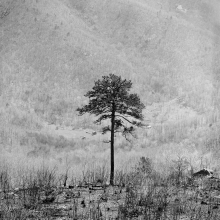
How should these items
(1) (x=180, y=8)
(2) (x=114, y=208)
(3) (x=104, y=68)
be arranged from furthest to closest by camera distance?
(1) (x=180, y=8)
(3) (x=104, y=68)
(2) (x=114, y=208)

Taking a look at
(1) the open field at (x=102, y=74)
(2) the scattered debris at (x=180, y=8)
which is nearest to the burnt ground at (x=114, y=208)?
(1) the open field at (x=102, y=74)

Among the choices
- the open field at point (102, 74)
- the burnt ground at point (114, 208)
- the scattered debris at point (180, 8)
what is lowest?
the burnt ground at point (114, 208)

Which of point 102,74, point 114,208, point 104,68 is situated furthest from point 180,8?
point 114,208

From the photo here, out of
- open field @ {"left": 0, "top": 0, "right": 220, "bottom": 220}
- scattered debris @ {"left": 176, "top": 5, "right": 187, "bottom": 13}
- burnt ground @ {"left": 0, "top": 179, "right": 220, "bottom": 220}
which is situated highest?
scattered debris @ {"left": 176, "top": 5, "right": 187, "bottom": 13}

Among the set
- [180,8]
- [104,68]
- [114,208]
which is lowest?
[114,208]

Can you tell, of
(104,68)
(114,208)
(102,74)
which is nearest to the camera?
(114,208)

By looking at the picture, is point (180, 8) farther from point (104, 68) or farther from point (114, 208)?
point (114, 208)

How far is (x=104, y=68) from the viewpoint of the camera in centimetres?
7519

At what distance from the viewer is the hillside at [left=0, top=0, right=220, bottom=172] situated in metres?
54.0

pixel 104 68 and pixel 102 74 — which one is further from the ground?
pixel 104 68

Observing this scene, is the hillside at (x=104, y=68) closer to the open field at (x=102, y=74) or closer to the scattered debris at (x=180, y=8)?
the scattered debris at (x=180, y=8)

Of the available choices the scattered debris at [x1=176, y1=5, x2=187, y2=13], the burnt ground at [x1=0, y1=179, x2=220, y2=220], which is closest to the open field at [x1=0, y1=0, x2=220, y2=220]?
the scattered debris at [x1=176, y1=5, x2=187, y2=13]

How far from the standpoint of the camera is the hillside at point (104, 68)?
177 feet

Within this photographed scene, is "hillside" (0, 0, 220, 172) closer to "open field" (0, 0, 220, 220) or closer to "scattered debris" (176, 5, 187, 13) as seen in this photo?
"scattered debris" (176, 5, 187, 13)
